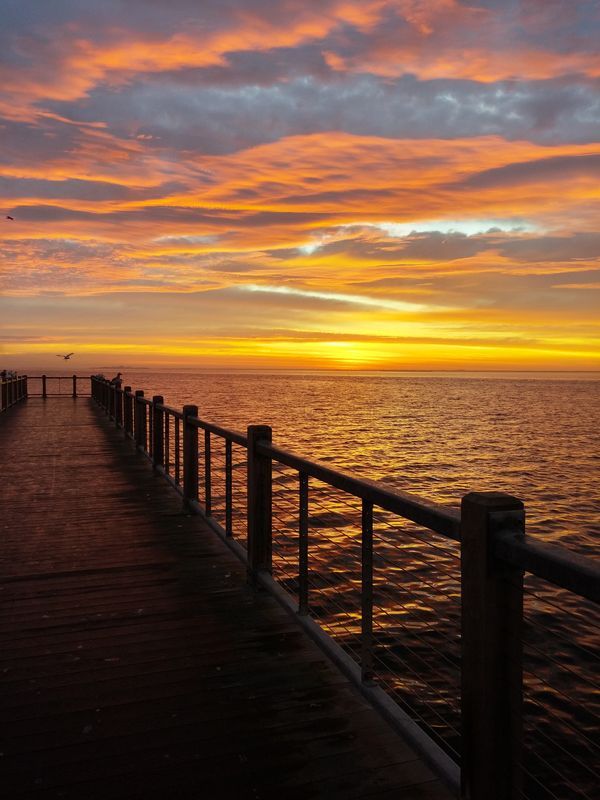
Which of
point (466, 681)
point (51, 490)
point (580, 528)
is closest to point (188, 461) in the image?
point (51, 490)

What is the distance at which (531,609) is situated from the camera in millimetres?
9352

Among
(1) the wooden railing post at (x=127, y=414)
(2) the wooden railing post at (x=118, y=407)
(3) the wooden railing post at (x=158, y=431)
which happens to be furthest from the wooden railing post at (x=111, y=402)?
(3) the wooden railing post at (x=158, y=431)

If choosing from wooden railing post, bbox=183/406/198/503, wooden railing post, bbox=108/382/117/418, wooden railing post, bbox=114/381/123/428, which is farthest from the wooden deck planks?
wooden railing post, bbox=108/382/117/418

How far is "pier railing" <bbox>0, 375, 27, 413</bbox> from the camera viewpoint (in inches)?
991

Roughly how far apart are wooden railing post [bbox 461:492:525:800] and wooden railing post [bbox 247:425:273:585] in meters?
2.93

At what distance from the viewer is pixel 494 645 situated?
7.47ft

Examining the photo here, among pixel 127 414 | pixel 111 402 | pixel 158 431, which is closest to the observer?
pixel 158 431

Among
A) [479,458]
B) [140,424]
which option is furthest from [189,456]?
[479,458]

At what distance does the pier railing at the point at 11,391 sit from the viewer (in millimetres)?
25163

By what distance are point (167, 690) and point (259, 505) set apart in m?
1.85

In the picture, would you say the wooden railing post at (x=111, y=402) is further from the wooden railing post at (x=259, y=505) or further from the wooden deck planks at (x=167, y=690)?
the wooden railing post at (x=259, y=505)

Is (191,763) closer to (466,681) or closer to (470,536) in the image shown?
(466,681)

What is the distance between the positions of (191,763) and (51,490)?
25.2ft

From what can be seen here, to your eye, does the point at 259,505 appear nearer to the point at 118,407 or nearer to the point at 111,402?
the point at 118,407
